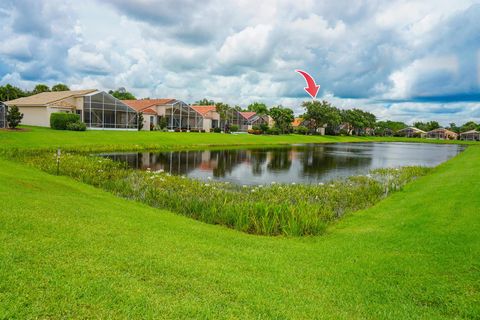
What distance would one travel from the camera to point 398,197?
17859 millimetres

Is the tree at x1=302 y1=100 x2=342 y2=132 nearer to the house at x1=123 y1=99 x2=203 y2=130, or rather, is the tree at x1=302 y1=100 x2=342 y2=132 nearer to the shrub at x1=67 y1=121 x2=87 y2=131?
the house at x1=123 y1=99 x2=203 y2=130

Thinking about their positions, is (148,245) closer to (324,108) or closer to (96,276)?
(96,276)

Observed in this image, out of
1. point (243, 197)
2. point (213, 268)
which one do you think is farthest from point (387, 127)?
point (213, 268)

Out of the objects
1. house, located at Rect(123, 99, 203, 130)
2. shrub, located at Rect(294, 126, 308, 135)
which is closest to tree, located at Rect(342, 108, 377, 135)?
shrub, located at Rect(294, 126, 308, 135)

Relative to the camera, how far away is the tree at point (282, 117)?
317 ft

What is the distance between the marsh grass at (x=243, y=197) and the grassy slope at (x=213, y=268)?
1412 millimetres

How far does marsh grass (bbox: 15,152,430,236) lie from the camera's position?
40.3ft

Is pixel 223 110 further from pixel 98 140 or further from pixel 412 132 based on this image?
pixel 412 132

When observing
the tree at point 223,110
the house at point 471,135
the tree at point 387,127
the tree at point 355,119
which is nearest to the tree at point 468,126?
the house at point 471,135

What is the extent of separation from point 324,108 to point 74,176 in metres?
93.4

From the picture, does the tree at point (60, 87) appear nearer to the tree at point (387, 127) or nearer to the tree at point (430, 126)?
the tree at point (387, 127)

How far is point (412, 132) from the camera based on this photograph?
161 m

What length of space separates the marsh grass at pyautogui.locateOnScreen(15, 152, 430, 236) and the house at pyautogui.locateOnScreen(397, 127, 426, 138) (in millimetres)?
147788

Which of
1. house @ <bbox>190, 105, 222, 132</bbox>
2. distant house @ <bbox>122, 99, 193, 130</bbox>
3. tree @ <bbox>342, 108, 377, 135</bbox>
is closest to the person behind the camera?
distant house @ <bbox>122, 99, 193, 130</bbox>
